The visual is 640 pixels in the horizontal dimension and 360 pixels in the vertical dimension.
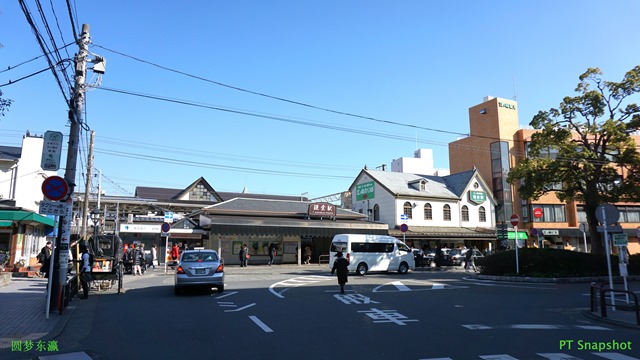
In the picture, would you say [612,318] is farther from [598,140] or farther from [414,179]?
[414,179]

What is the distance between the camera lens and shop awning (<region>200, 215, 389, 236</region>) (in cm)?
3105

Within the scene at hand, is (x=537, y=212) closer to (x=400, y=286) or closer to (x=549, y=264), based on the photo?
(x=549, y=264)

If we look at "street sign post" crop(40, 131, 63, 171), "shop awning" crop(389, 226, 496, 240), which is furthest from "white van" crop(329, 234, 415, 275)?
"street sign post" crop(40, 131, 63, 171)

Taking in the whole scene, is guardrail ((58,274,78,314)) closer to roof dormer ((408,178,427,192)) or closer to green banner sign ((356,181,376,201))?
green banner sign ((356,181,376,201))

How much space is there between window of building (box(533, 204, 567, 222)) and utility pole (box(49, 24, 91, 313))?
4882cm

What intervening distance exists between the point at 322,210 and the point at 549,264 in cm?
1971

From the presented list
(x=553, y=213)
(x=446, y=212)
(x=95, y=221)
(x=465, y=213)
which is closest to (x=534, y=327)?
(x=95, y=221)

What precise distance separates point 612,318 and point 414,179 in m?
35.9

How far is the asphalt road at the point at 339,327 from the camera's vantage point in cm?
708

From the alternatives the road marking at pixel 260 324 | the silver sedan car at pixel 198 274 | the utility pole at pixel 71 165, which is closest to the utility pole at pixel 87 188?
the silver sedan car at pixel 198 274

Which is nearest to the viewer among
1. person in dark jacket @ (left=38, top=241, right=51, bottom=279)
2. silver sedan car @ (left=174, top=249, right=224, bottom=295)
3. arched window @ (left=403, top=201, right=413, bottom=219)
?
silver sedan car @ (left=174, top=249, right=224, bottom=295)

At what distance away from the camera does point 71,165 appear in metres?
11.6

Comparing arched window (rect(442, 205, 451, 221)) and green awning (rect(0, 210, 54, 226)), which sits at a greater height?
arched window (rect(442, 205, 451, 221))

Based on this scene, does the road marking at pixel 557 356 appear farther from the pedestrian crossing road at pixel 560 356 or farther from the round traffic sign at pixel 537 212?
the round traffic sign at pixel 537 212
